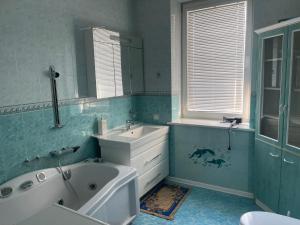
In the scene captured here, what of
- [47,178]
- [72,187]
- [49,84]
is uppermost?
[49,84]

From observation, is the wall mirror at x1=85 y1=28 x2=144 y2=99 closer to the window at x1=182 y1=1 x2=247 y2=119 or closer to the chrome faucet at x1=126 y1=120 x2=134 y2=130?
the chrome faucet at x1=126 y1=120 x2=134 y2=130

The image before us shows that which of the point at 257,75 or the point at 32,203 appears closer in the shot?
→ the point at 32,203

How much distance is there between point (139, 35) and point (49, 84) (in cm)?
161

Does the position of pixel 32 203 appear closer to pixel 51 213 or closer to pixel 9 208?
pixel 9 208

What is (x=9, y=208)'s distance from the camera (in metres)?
1.83

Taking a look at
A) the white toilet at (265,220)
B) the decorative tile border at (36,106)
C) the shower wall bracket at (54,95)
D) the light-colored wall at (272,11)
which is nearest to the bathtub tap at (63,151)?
the shower wall bracket at (54,95)

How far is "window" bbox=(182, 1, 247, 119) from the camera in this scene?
3.09 m

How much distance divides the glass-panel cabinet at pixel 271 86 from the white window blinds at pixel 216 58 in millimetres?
592

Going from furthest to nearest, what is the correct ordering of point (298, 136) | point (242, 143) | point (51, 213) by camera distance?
point (242, 143) → point (298, 136) → point (51, 213)

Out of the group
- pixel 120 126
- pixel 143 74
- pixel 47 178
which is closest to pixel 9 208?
pixel 47 178

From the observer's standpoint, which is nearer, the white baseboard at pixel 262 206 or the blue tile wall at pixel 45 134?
the blue tile wall at pixel 45 134

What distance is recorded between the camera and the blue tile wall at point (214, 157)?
286cm

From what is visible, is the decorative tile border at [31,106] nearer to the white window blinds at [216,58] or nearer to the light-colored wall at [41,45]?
the light-colored wall at [41,45]

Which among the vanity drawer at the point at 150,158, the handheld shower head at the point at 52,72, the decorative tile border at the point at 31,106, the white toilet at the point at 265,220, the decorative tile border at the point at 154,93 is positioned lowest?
the white toilet at the point at 265,220
